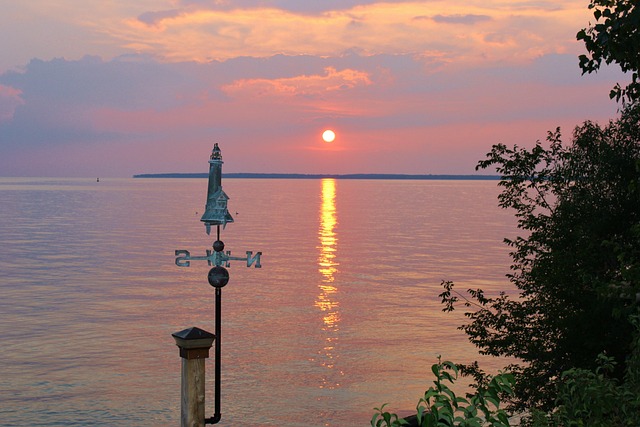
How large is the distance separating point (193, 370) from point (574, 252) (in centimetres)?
1792

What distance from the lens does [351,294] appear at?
2347 inches

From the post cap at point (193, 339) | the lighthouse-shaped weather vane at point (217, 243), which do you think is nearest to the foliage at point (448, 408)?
the post cap at point (193, 339)

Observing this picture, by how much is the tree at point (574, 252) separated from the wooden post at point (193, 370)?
1521cm

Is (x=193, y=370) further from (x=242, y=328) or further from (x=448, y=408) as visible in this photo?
(x=242, y=328)

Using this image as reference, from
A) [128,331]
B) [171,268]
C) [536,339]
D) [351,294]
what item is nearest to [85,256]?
[171,268]

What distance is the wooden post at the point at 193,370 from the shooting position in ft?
32.1

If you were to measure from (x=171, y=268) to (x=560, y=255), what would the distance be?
52.9m

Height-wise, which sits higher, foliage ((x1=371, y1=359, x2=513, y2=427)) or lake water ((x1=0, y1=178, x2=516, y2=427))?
foliage ((x1=371, y1=359, x2=513, y2=427))

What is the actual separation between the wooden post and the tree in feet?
49.9

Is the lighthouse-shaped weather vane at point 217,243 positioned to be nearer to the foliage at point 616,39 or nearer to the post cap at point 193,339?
the post cap at point 193,339

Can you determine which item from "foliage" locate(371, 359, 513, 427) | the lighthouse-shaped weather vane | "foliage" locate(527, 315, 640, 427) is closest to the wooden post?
the lighthouse-shaped weather vane

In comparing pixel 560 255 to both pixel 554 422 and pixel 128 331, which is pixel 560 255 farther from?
pixel 128 331

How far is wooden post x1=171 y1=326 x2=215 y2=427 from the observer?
32.1 feet

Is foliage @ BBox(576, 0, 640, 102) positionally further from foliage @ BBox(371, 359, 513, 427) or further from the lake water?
the lake water
